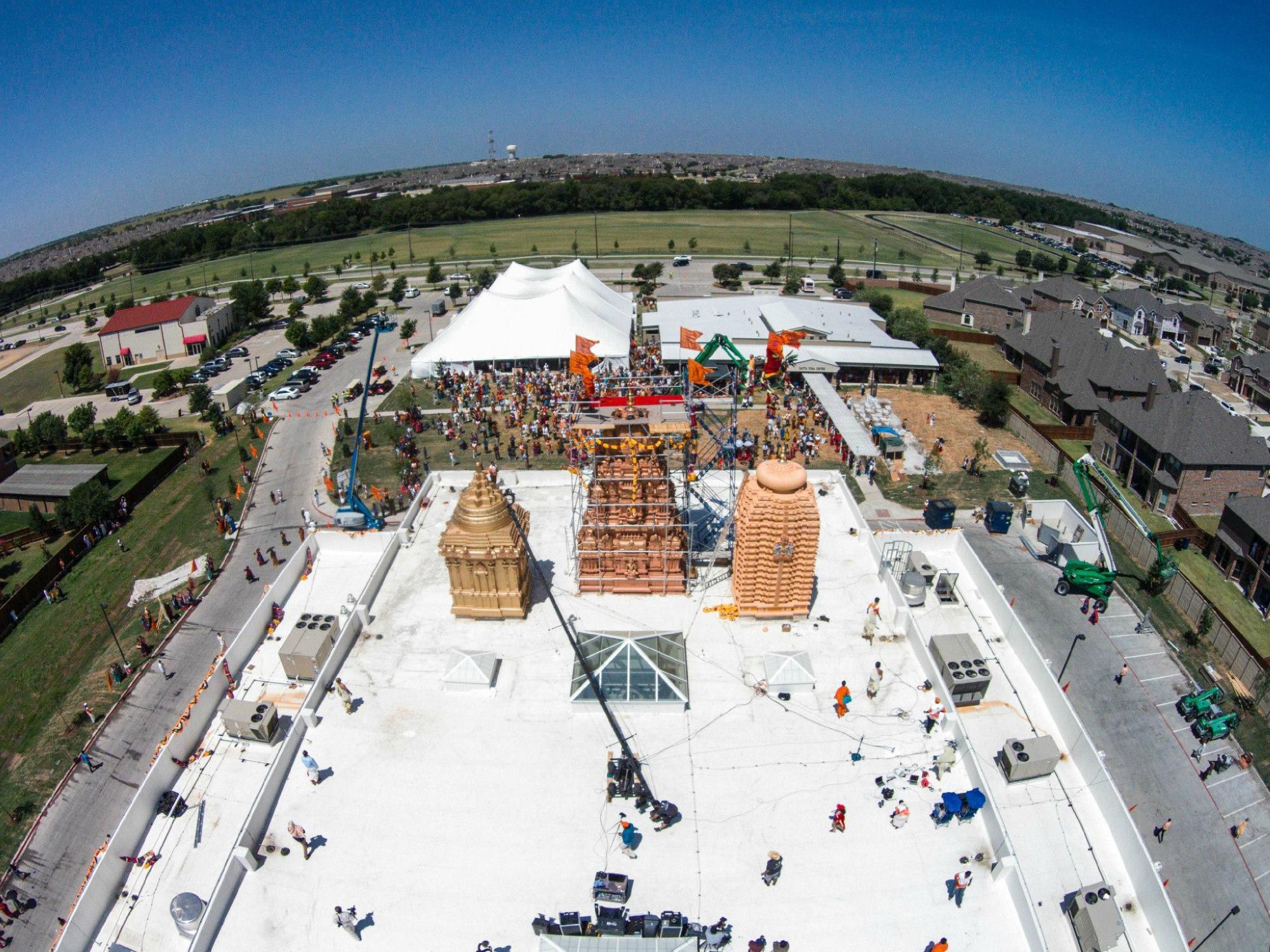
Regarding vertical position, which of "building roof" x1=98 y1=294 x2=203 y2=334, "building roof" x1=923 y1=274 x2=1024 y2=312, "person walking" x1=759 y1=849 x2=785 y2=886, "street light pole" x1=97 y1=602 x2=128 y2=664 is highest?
"building roof" x1=923 y1=274 x2=1024 y2=312

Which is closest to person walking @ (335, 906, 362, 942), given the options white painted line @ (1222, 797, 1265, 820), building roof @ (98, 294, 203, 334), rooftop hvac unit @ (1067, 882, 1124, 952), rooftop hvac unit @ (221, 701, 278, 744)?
rooftop hvac unit @ (221, 701, 278, 744)

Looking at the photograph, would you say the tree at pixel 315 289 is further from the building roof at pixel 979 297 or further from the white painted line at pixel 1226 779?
the white painted line at pixel 1226 779

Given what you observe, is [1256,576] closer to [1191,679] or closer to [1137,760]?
[1191,679]

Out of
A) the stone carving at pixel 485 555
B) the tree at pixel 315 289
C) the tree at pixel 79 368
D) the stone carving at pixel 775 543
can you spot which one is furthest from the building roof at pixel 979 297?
the tree at pixel 79 368

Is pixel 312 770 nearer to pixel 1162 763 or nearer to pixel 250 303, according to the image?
pixel 1162 763

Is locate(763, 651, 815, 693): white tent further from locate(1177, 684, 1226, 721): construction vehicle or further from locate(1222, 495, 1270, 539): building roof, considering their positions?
locate(1222, 495, 1270, 539): building roof

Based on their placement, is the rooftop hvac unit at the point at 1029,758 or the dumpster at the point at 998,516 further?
the dumpster at the point at 998,516
